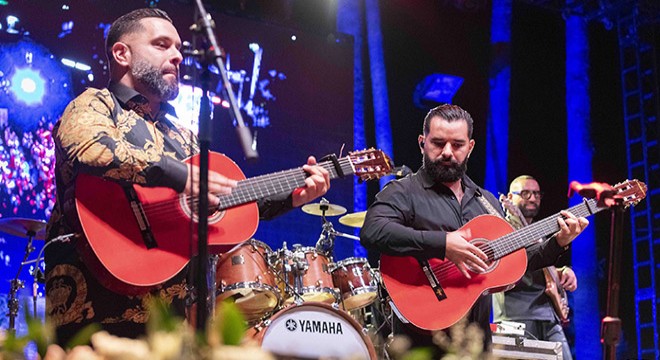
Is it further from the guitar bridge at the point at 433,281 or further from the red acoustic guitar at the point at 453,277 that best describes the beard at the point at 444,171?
the guitar bridge at the point at 433,281

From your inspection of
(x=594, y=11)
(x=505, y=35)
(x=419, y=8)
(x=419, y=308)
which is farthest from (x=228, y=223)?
(x=594, y=11)

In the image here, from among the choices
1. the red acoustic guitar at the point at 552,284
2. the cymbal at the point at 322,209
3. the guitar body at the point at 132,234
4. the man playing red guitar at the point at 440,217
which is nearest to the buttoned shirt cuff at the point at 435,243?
the man playing red guitar at the point at 440,217

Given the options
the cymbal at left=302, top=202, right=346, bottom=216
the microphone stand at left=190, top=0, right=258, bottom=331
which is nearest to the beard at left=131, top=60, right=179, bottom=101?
the microphone stand at left=190, top=0, right=258, bottom=331

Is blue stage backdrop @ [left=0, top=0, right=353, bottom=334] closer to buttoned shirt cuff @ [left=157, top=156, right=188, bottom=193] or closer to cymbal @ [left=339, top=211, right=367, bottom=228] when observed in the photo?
cymbal @ [left=339, top=211, right=367, bottom=228]

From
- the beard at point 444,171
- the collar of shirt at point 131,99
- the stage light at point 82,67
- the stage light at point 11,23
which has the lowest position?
the beard at point 444,171

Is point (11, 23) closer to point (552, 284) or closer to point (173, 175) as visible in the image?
point (173, 175)

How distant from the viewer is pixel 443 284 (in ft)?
13.0

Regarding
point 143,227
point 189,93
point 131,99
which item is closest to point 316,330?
point 143,227

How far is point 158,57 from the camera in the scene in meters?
3.38

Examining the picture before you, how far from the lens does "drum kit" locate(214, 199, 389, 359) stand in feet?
14.8

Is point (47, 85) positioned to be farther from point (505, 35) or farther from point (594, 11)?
point (594, 11)

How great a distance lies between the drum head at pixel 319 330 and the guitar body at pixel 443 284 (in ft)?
2.31

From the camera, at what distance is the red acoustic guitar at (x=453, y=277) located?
3.90 meters

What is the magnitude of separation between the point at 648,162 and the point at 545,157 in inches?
49.2
